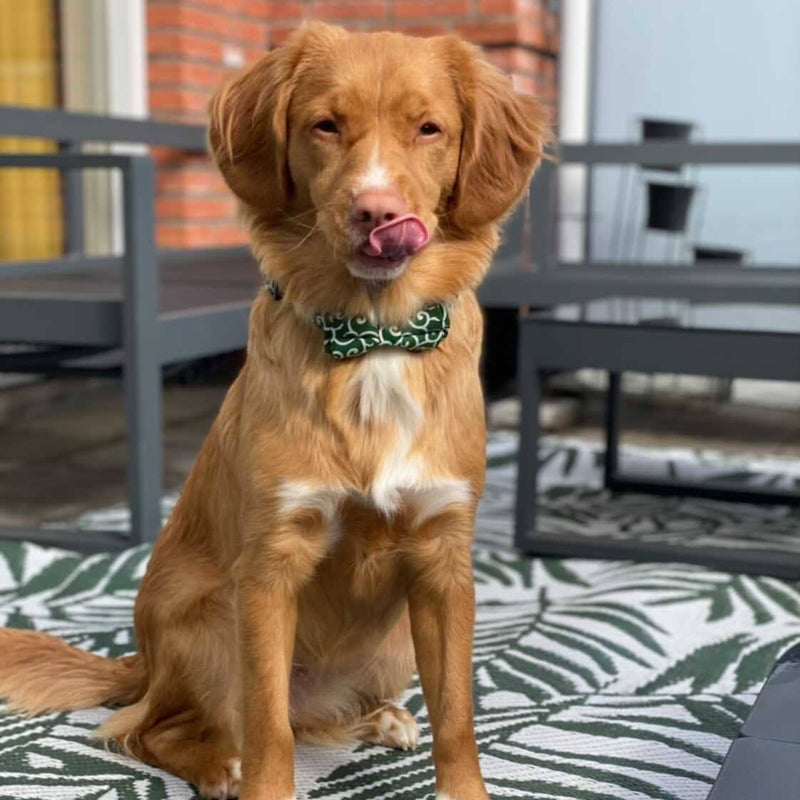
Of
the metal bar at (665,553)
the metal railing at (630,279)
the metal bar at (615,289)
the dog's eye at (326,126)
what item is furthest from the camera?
the metal bar at (615,289)

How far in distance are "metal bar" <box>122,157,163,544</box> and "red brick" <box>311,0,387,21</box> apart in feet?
10.2

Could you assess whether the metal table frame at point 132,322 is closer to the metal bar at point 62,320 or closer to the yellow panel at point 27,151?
the metal bar at point 62,320

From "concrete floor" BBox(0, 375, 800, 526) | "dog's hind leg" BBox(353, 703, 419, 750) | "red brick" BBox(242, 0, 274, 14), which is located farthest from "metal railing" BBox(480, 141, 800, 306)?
"dog's hind leg" BBox(353, 703, 419, 750)

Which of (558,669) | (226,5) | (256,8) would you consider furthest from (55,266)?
(558,669)

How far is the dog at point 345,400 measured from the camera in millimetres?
1703

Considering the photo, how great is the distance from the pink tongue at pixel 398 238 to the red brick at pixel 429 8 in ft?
14.4

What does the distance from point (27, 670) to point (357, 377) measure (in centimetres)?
88

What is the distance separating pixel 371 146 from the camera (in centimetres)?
164

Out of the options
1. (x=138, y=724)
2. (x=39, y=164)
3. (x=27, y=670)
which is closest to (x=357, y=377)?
(x=138, y=724)

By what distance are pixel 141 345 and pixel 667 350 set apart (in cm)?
132

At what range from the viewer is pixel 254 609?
173cm

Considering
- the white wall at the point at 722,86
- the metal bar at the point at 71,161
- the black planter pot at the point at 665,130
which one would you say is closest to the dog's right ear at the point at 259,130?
the metal bar at the point at 71,161

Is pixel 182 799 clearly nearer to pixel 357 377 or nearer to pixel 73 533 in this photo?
pixel 357 377

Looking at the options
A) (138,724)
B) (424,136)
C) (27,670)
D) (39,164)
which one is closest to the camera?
(424,136)
